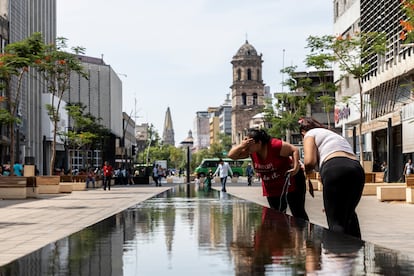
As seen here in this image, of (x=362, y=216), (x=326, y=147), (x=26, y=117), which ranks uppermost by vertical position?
(x=26, y=117)

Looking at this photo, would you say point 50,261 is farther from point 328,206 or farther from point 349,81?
point 349,81

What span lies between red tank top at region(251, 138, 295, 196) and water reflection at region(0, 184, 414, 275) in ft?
4.49

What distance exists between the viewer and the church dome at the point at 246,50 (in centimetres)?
16675

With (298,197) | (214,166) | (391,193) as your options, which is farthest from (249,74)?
(298,197)

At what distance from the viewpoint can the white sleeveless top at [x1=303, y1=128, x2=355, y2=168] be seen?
705 cm

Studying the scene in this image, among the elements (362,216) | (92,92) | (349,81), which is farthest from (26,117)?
(362,216)

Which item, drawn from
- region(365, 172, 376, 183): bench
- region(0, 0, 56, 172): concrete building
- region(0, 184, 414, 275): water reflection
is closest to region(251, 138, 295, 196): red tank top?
region(0, 184, 414, 275): water reflection

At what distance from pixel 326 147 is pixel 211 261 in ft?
8.48

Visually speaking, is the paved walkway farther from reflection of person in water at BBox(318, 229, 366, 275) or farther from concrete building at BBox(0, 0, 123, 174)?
concrete building at BBox(0, 0, 123, 174)

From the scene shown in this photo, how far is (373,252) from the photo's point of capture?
4.88m

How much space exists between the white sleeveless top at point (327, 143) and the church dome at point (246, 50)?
16000 centimetres

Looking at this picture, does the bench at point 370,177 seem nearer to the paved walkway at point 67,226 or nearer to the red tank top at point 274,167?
the paved walkway at point 67,226

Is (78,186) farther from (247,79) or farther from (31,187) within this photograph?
(247,79)

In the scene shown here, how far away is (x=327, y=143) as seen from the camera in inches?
280
